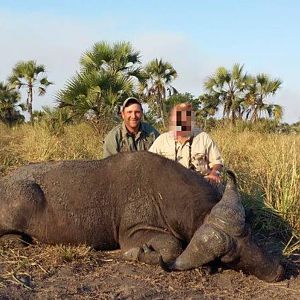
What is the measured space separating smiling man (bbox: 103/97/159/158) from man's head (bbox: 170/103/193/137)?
1008mm

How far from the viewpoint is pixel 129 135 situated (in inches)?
287

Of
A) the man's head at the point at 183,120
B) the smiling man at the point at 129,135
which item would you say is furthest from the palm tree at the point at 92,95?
the man's head at the point at 183,120

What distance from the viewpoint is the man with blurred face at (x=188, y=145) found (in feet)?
20.2

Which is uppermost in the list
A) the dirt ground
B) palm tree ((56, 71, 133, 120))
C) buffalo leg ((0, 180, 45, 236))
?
palm tree ((56, 71, 133, 120))

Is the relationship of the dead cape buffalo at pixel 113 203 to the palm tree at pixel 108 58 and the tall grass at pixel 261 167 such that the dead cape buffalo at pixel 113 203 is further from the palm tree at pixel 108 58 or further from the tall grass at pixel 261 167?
the palm tree at pixel 108 58

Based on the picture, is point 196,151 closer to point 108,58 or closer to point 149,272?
point 149,272

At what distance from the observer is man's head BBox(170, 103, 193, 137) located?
20.0 feet

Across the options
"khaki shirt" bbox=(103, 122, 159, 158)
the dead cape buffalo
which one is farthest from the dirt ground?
"khaki shirt" bbox=(103, 122, 159, 158)

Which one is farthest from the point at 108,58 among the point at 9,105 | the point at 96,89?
the point at 9,105

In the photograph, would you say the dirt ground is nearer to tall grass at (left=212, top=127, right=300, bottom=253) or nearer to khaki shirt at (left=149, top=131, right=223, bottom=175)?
tall grass at (left=212, top=127, right=300, bottom=253)

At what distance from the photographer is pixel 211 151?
625 cm

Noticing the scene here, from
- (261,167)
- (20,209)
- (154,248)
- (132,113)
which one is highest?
(132,113)

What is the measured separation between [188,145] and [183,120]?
0.34 metres

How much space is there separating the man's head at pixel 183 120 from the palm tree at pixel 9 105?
1076 inches
